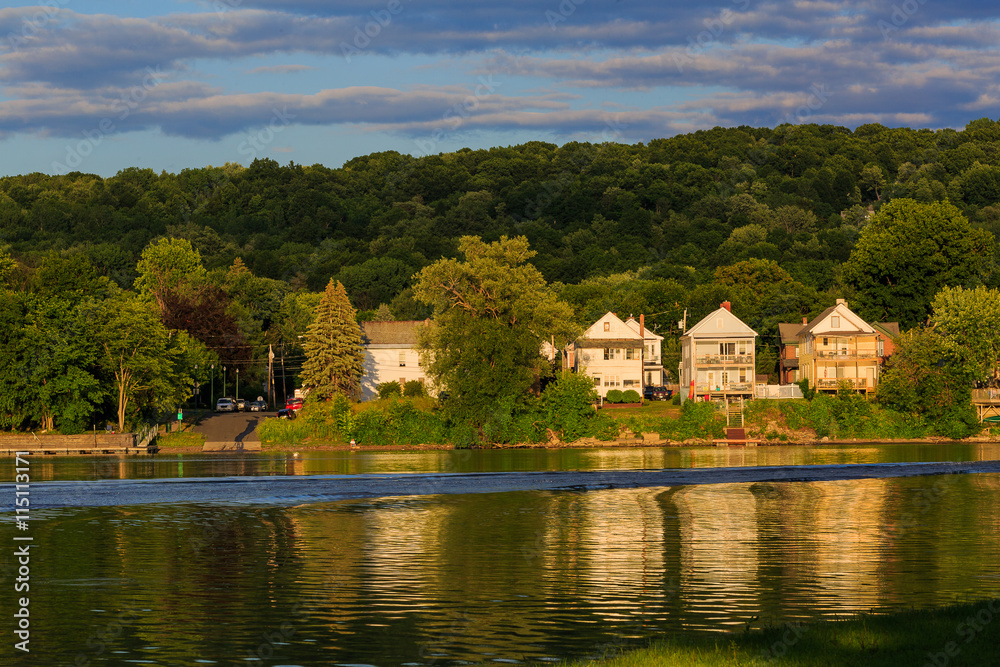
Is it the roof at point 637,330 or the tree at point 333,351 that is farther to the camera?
the roof at point 637,330

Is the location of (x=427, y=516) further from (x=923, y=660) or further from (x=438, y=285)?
(x=438, y=285)

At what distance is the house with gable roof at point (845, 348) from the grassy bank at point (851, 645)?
325 feet

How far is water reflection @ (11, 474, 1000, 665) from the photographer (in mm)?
20953

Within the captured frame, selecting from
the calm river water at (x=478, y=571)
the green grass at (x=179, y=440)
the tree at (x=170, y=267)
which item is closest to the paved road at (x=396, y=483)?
the calm river water at (x=478, y=571)

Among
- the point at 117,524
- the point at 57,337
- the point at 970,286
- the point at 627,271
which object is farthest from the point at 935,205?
the point at 117,524

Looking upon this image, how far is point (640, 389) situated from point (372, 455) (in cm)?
4024

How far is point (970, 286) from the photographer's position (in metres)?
120

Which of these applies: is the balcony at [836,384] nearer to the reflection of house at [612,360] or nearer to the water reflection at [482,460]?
the reflection of house at [612,360]

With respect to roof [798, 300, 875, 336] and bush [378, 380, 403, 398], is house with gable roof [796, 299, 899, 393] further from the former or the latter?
bush [378, 380, 403, 398]

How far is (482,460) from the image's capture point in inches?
3054

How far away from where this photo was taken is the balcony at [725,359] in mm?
117312

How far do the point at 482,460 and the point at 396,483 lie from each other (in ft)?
62.6

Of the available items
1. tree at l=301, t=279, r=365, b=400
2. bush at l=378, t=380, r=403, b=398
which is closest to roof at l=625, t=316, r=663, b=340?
bush at l=378, t=380, r=403, b=398

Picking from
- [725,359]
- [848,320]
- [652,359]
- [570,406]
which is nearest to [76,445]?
[570,406]
